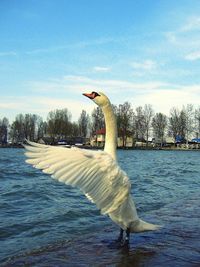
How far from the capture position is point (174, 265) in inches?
272

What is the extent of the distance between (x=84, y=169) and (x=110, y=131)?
6.05 feet

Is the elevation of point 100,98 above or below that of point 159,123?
below

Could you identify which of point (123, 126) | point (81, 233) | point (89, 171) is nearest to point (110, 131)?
point (89, 171)

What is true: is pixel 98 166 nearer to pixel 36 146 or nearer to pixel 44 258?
pixel 36 146

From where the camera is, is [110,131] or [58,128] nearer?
[110,131]

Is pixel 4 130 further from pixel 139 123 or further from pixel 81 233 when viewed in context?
pixel 81 233

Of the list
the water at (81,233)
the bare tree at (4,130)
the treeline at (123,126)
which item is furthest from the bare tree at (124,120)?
the water at (81,233)

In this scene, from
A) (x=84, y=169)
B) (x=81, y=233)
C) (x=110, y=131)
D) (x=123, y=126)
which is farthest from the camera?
(x=123, y=126)

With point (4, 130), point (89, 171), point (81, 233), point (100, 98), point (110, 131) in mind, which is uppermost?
point (4, 130)

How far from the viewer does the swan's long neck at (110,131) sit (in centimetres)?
811

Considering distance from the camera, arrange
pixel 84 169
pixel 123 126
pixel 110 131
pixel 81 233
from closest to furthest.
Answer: pixel 84 169 → pixel 110 131 → pixel 81 233 → pixel 123 126

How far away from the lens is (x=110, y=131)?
27.4 ft

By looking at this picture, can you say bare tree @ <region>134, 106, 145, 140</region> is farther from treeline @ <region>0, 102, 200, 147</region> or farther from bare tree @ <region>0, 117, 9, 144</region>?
bare tree @ <region>0, 117, 9, 144</region>

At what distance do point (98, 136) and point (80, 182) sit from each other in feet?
434
